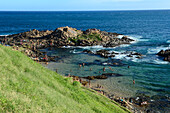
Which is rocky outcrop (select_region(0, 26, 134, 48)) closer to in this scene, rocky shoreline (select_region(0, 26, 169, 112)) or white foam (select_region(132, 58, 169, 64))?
rocky shoreline (select_region(0, 26, 169, 112))

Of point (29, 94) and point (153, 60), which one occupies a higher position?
point (29, 94)

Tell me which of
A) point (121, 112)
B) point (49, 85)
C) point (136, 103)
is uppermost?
point (49, 85)

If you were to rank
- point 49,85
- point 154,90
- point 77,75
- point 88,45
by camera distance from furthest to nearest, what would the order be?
point 88,45
point 77,75
point 154,90
point 49,85

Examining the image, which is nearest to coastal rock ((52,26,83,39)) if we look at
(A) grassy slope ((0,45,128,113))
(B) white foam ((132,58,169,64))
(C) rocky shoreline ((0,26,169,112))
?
(C) rocky shoreline ((0,26,169,112))

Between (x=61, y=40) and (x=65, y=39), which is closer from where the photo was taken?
(x=61, y=40)

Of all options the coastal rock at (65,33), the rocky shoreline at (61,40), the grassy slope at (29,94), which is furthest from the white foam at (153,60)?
the coastal rock at (65,33)

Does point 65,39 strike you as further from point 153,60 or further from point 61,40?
point 153,60

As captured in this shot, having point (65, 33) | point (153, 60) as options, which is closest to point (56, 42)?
point (65, 33)

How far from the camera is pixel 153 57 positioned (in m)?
62.0

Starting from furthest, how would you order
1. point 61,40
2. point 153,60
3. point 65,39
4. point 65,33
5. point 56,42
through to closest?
1. point 65,33
2. point 65,39
3. point 61,40
4. point 56,42
5. point 153,60

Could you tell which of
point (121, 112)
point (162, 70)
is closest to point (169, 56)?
point (162, 70)

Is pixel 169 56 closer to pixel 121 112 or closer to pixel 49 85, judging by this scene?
pixel 121 112

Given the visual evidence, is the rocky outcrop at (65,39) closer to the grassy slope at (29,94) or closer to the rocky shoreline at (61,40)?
the rocky shoreline at (61,40)

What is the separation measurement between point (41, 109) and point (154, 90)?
3055 cm
